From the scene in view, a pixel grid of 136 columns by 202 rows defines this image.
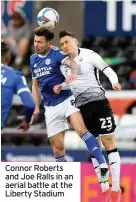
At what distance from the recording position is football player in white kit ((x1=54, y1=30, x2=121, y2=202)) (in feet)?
33.7

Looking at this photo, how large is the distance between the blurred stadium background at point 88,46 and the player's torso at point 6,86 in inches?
124

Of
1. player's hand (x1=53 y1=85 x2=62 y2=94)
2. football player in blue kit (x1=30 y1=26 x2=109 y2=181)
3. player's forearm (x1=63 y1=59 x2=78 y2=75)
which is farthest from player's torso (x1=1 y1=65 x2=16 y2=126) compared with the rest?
player's forearm (x1=63 y1=59 x2=78 y2=75)

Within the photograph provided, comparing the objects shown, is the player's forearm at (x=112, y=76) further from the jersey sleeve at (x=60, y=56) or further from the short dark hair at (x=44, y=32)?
the short dark hair at (x=44, y=32)

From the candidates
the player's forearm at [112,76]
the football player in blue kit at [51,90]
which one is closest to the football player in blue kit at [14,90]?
the football player in blue kit at [51,90]

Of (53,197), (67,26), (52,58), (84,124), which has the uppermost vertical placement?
(67,26)

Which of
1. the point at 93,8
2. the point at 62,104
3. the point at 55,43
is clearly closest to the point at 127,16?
the point at 93,8

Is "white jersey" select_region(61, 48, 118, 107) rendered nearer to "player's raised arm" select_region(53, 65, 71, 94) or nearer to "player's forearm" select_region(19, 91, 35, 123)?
"player's raised arm" select_region(53, 65, 71, 94)

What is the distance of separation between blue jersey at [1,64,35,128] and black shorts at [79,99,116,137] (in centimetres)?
115

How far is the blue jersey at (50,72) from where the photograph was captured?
35.1ft

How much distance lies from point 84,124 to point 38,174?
64 centimetres

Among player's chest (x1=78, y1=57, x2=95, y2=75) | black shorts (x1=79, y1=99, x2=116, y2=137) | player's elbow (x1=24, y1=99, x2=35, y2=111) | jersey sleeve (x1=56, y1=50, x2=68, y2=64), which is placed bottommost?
black shorts (x1=79, y1=99, x2=116, y2=137)

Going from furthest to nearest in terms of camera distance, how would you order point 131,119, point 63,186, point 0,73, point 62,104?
point 131,119, point 0,73, point 62,104, point 63,186

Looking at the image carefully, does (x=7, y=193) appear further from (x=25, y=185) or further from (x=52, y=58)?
(x=52, y=58)

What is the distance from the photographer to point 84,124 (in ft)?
34.0
